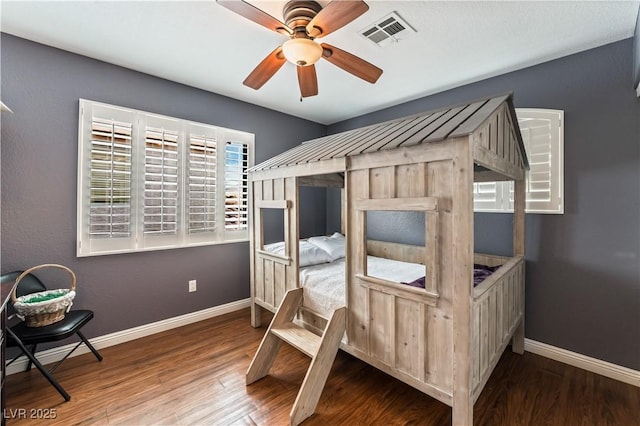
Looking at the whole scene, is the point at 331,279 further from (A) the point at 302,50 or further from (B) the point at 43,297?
(B) the point at 43,297

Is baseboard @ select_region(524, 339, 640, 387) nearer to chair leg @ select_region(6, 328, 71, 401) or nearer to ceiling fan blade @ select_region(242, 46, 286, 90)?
ceiling fan blade @ select_region(242, 46, 286, 90)

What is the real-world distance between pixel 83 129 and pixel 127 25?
1.04 m

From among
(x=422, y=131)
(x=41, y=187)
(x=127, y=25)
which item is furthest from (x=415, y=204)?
(x=41, y=187)

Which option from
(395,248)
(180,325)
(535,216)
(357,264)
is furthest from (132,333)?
(535,216)

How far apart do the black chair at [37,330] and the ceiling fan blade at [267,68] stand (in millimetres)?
2143

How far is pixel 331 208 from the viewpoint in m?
4.62

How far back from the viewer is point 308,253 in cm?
298

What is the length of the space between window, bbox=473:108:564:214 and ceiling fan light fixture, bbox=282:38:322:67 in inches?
84.7

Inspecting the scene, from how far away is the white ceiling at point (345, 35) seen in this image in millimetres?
1882

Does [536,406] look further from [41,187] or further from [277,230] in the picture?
[41,187]

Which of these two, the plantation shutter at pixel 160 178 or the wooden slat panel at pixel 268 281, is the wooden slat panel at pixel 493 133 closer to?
the wooden slat panel at pixel 268 281

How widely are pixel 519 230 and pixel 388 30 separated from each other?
2.12m

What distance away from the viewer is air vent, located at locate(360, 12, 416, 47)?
1.99m

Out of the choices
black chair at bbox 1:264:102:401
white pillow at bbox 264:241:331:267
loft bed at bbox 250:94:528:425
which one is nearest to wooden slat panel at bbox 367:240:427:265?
white pillow at bbox 264:241:331:267
